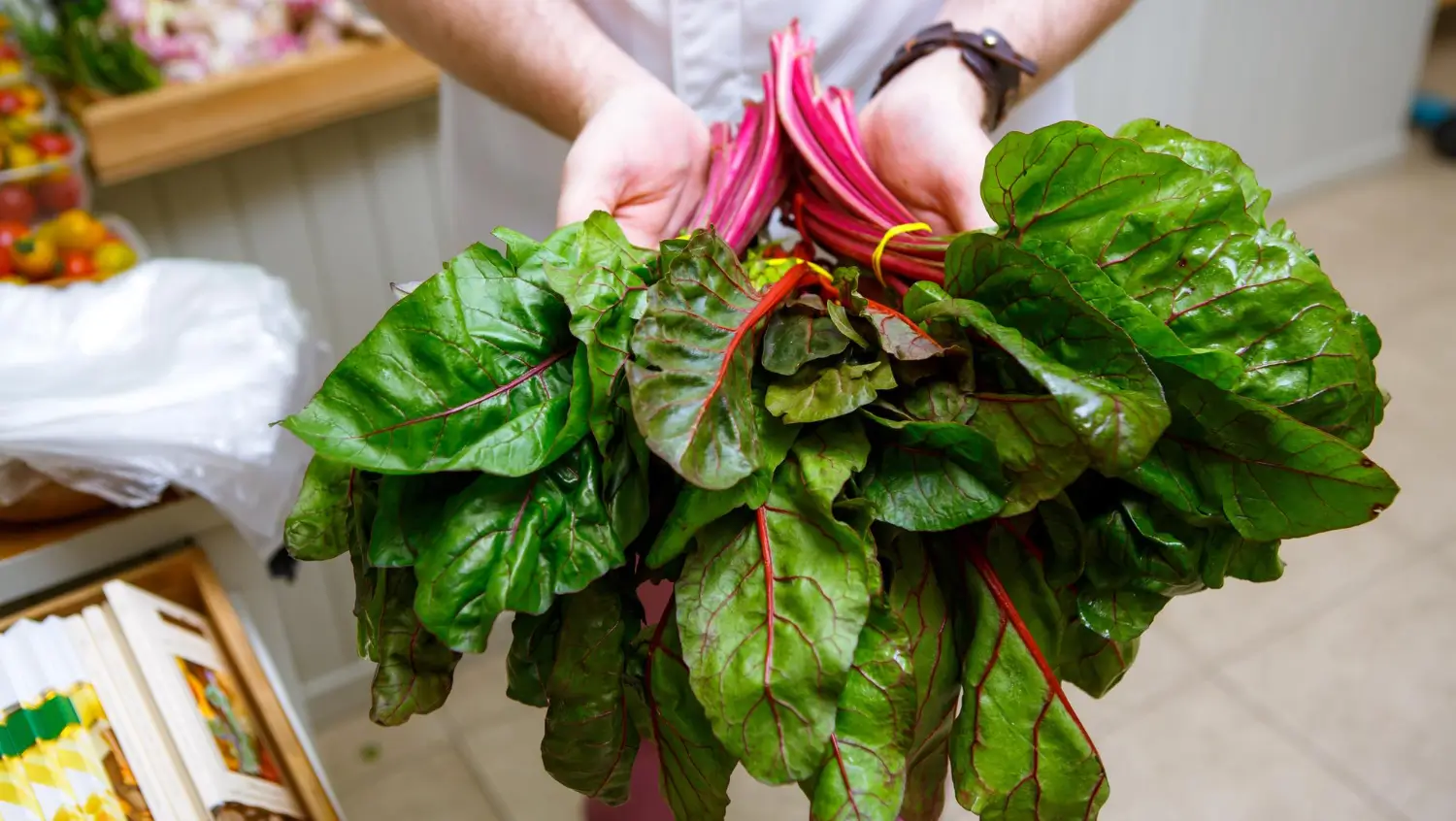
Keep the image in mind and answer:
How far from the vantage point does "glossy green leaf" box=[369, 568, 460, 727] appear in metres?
0.57

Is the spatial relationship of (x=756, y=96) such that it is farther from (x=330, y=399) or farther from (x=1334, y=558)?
(x=1334, y=558)

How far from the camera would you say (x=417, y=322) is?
1.78 feet

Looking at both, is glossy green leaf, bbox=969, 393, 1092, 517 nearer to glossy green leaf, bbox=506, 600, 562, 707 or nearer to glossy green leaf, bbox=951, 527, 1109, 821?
glossy green leaf, bbox=951, 527, 1109, 821

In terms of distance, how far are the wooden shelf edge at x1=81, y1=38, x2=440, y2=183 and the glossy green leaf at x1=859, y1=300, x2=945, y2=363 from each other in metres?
0.94

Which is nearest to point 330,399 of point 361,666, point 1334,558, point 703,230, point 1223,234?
point 703,230

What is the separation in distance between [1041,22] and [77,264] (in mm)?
907

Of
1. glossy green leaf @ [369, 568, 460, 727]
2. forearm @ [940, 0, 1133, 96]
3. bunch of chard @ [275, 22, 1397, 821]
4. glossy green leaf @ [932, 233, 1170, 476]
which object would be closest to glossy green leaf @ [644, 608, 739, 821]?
bunch of chard @ [275, 22, 1397, 821]

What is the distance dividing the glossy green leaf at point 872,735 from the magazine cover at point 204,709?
0.35 m

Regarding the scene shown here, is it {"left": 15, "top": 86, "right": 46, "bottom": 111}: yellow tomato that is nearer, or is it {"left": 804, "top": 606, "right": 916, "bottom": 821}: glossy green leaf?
{"left": 804, "top": 606, "right": 916, "bottom": 821}: glossy green leaf

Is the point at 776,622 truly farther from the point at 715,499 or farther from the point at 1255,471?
the point at 1255,471

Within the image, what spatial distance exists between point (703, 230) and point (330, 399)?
0.19 meters

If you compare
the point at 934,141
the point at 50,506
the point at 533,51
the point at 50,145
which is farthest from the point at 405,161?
the point at 934,141

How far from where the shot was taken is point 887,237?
680 millimetres

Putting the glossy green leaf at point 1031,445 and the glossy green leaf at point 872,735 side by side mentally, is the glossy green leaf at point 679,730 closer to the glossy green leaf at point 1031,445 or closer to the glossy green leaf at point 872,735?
the glossy green leaf at point 872,735
